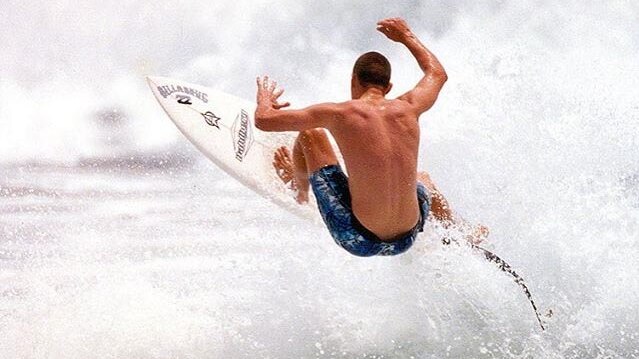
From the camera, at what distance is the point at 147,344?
16.0 feet

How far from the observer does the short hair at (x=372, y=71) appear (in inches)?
152

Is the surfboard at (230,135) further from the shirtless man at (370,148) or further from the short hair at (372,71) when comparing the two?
the short hair at (372,71)

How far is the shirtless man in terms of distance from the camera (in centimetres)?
376

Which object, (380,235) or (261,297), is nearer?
(380,235)

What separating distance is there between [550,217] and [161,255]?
370 centimetres

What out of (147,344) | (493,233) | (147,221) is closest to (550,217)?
(493,233)

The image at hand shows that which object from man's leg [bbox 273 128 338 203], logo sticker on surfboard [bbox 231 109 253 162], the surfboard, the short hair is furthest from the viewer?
logo sticker on surfboard [bbox 231 109 253 162]

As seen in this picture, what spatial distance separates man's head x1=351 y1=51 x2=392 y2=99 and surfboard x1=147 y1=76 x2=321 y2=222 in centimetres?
122

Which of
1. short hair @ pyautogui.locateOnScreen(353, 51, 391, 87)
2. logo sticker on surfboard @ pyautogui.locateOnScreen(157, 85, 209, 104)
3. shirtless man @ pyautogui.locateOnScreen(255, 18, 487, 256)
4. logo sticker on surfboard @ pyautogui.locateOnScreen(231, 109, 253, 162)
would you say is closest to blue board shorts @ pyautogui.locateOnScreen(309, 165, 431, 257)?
shirtless man @ pyautogui.locateOnScreen(255, 18, 487, 256)

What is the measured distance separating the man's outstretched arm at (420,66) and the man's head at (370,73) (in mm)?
131

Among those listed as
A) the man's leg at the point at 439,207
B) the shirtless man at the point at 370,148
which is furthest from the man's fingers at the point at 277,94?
the man's leg at the point at 439,207

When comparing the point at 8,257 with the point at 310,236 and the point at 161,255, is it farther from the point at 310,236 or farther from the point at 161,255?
the point at 310,236

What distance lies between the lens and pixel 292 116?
3.78m

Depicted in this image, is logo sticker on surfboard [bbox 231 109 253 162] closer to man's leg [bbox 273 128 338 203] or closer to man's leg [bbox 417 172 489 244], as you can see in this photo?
man's leg [bbox 273 128 338 203]
